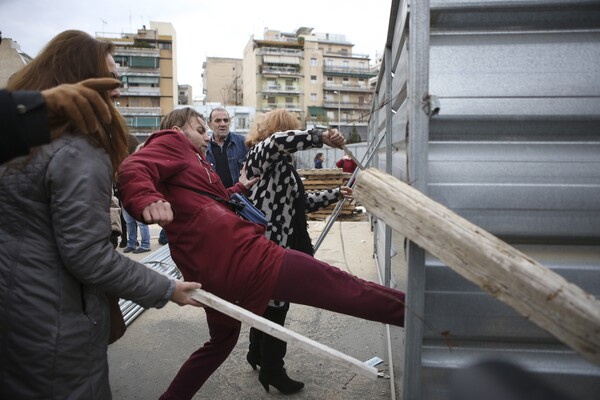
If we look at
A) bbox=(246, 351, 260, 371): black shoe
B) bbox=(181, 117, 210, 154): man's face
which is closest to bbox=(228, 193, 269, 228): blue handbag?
bbox=(181, 117, 210, 154): man's face

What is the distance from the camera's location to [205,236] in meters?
2.19

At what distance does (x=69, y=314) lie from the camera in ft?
5.44

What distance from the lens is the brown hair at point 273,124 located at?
3.16 metres

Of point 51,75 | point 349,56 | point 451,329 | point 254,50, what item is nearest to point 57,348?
point 51,75

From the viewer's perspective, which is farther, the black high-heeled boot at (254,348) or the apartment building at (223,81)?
the apartment building at (223,81)

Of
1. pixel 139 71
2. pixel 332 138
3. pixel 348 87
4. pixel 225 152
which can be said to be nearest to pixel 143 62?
pixel 139 71

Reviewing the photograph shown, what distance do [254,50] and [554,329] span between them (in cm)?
7365

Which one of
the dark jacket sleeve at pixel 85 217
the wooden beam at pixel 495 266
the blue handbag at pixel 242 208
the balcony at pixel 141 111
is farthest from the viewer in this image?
the balcony at pixel 141 111

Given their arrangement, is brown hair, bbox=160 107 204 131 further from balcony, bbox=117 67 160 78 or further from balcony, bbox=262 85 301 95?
balcony, bbox=262 85 301 95

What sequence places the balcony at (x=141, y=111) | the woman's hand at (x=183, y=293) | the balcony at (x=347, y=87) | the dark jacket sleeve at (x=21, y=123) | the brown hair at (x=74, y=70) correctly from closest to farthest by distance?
the dark jacket sleeve at (x=21, y=123) → the brown hair at (x=74, y=70) → the woman's hand at (x=183, y=293) → the balcony at (x=141, y=111) → the balcony at (x=347, y=87)

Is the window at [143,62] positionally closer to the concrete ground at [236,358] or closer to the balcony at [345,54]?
the balcony at [345,54]

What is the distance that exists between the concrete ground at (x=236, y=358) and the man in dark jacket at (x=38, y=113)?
2.34m

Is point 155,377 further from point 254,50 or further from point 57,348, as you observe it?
point 254,50

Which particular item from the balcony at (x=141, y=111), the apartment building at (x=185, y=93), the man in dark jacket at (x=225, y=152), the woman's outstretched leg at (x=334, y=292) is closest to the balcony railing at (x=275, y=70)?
the balcony at (x=141, y=111)
